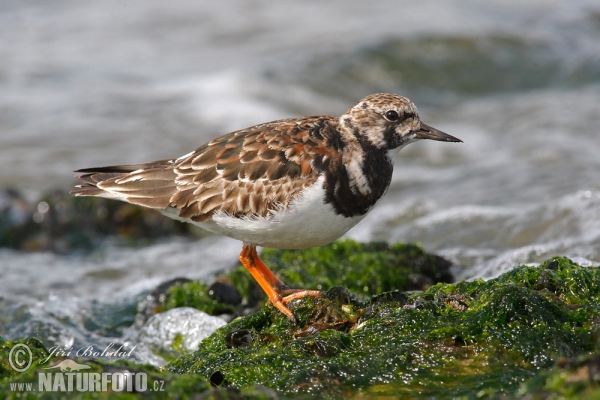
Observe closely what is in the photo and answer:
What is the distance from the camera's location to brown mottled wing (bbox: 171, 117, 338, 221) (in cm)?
466

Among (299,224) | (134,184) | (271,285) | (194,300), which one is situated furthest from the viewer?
(194,300)

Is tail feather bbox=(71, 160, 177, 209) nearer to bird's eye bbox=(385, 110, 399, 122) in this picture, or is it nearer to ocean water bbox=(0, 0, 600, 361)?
ocean water bbox=(0, 0, 600, 361)

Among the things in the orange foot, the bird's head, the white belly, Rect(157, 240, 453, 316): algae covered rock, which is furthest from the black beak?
Rect(157, 240, 453, 316): algae covered rock

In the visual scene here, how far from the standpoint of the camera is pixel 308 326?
425 centimetres

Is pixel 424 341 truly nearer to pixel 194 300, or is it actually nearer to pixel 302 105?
pixel 194 300

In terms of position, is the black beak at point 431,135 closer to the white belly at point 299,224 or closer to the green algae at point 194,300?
the white belly at point 299,224

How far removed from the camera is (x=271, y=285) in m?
5.02

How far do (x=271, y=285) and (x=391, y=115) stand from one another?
4.76 ft

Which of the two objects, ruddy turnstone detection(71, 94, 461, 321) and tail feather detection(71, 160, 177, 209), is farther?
tail feather detection(71, 160, 177, 209)

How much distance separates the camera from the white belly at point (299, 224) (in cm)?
452

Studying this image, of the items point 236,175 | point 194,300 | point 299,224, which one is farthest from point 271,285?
point 194,300

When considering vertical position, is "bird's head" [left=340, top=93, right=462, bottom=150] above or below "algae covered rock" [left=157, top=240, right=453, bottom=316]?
above

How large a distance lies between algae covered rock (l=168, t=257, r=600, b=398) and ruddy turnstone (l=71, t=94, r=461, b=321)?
1.15ft

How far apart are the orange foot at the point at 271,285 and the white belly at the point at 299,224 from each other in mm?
278
